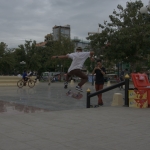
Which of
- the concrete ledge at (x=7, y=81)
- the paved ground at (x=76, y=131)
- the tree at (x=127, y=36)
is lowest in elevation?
the paved ground at (x=76, y=131)

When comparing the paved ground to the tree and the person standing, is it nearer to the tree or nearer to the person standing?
the person standing

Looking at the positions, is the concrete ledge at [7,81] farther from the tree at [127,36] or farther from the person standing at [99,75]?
the person standing at [99,75]

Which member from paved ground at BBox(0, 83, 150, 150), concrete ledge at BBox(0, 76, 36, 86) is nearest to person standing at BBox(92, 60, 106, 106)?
paved ground at BBox(0, 83, 150, 150)

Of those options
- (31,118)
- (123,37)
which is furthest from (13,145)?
(123,37)

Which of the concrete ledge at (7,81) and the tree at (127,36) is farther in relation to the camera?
the tree at (127,36)

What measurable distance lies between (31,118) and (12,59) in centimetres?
4893

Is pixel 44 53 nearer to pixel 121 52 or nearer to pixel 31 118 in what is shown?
pixel 121 52

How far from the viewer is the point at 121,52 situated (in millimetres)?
39562

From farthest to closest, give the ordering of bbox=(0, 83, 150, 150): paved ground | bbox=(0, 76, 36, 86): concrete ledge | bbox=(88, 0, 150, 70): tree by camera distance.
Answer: bbox=(88, 0, 150, 70): tree, bbox=(0, 76, 36, 86): concrete ledge, bbox=(0, 83, 150, 150): paved ground

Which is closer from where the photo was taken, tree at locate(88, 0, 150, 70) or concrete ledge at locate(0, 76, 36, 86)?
concrete ledge at locate(0, 76, 36, 86)

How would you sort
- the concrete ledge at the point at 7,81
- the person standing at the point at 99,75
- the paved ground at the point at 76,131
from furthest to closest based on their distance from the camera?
the concrete ledge at the point at 7,81
the person standing at the point at 99,75
the paved ground at the point at 76,131

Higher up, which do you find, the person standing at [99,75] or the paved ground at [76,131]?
the person standing at [99,75]

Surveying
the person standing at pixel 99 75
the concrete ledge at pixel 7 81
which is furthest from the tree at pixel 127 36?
the person standing at pixel 99 75

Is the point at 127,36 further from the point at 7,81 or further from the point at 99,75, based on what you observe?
the point at 99,75
